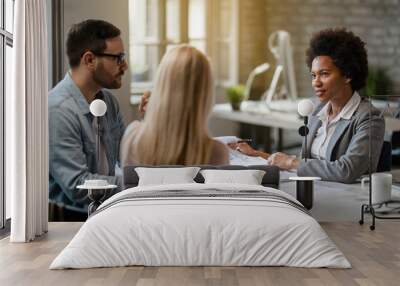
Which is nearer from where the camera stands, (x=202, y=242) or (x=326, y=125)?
(x=202, y=242)

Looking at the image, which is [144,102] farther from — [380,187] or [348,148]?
[380,187]

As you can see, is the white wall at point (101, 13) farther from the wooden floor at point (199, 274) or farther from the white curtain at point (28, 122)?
the wooden floor at point (199, 274)

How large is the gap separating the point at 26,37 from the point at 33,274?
7.86 feet

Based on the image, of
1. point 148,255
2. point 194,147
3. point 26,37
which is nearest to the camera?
point 148,255

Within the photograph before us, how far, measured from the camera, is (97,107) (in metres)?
7.74

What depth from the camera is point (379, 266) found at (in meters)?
5.47

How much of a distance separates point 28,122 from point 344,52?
330cm

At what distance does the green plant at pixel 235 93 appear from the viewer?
7.86 m

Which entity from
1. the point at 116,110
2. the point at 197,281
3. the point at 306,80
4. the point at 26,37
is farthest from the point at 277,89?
the point at 197,281

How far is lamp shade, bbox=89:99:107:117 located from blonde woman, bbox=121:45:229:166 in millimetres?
324

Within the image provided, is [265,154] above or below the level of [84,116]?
below

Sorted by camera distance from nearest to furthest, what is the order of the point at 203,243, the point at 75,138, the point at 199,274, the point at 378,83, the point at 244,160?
the point at 199,274
the point at 203,243
the point at 75,138
the point at 244,160
the point at 378,83

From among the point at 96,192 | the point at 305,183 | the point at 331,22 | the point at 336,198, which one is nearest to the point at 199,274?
the point at 96,192

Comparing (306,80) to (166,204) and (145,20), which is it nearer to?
(145,20)
